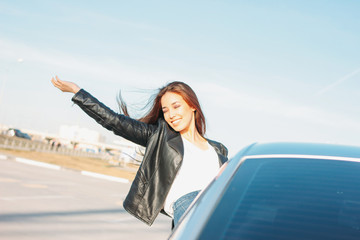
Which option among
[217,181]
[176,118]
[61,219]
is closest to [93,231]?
[61,219]

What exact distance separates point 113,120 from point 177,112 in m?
0.57

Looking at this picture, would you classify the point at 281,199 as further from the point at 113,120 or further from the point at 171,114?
the point at 171,114

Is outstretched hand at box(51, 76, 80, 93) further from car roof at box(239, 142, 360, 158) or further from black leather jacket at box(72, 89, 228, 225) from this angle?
car roof at box(239, 142, 360, 158)

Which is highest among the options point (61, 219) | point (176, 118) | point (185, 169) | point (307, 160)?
point (307, 160)

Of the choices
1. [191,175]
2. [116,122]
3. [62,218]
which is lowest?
[62,218]

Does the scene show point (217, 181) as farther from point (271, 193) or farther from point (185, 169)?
point (185, 169)

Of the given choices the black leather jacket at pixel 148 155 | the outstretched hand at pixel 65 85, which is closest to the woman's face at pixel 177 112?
the black leather jacket at pixel 148 155

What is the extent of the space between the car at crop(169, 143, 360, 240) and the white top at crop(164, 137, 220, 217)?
107 cm

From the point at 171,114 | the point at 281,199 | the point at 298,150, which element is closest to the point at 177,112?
the point at 171,114

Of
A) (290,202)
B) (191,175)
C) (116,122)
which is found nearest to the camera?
(290,202)

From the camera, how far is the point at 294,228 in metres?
1.45

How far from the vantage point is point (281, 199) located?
164 centimetres

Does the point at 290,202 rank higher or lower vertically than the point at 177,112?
higher

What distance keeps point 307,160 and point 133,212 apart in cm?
149
